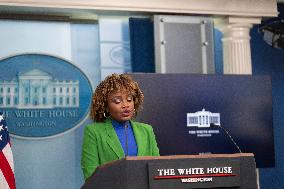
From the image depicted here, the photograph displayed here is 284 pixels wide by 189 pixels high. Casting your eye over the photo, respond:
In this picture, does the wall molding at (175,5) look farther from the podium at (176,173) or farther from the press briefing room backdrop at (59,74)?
the podium at (176,173)

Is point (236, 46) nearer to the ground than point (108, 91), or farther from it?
farther from it

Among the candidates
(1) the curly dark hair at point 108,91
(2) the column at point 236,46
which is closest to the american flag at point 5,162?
(1) the curly dark hair at point 108,91

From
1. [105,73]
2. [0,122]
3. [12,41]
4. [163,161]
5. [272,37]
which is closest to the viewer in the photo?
[163,161]

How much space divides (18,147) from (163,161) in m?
2.80

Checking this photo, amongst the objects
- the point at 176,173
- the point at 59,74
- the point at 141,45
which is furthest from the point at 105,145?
the point at 141,45

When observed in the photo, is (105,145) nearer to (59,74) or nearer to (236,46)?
(59,74)

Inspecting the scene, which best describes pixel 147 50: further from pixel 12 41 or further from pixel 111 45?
pixel 12 41

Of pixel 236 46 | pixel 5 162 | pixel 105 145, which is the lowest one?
pixel 5 162

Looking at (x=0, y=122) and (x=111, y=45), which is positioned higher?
(x=111, y=45)

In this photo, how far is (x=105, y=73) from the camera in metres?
4.35

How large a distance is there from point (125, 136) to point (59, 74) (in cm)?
191

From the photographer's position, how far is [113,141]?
2.26 m

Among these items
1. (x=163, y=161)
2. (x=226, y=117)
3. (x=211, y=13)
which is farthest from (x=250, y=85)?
(x=163, y=161)

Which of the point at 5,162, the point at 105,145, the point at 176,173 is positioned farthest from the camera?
the point at 5,162
